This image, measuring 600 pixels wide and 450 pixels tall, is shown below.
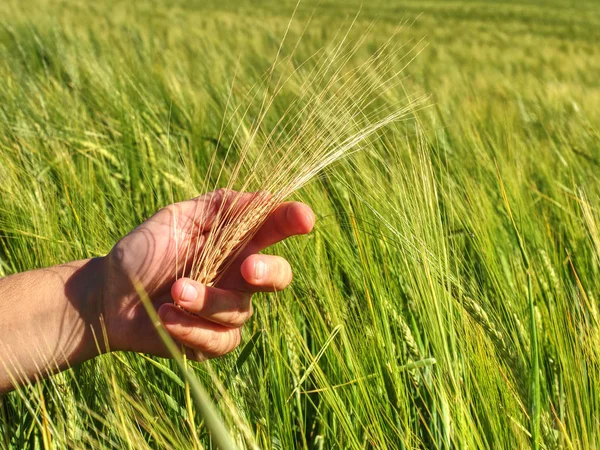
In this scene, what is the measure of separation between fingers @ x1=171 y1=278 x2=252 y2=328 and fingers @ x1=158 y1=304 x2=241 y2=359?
0.02 meters

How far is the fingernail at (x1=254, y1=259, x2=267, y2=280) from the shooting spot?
0.78 meters

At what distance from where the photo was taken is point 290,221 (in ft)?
2.62

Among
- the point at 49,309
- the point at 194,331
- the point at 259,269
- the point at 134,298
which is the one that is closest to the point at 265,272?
the point at 259,269

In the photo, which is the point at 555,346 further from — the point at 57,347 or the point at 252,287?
the point at 57,347

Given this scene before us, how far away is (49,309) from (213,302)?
11.3 inches

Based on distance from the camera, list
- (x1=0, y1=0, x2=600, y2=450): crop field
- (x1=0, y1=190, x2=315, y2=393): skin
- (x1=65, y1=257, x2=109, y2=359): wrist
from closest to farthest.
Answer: (x1=0, y1=0, x2=600, y2=450): crop field → (x1=0, y1=190, x2=315, y2=393): skin → (x1=65, y1=257, x2=109, y2=359): wrist

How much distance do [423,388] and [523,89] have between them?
8.29 ft

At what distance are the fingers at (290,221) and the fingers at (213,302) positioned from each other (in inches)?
3.7

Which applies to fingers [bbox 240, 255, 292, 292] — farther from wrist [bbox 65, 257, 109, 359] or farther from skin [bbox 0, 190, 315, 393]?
wrist [bbox 65, 257, 109, 359]

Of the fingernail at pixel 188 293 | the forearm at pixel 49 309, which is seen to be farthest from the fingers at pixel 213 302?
the forearm at pixel 49 309

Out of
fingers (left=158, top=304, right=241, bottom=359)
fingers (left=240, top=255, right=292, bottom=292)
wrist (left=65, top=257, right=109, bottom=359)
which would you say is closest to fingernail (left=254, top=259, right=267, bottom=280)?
fingers (left=240, top=255, right=292, bottom=292)

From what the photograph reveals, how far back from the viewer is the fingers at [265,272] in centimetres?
78

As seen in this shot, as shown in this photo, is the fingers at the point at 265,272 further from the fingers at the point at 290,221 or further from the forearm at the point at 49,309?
the forearm at the point at 49,309

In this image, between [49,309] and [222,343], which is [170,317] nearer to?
[222,343]
